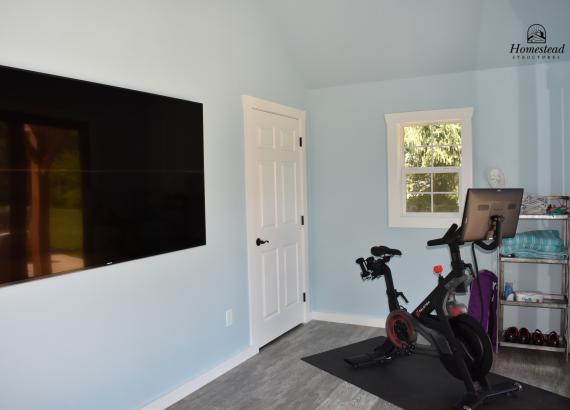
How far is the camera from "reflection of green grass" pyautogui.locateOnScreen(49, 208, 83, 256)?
2426mm

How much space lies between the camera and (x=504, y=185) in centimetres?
429

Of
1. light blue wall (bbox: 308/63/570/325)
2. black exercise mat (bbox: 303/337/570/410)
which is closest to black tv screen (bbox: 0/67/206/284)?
black exercise mat (bbox: 303/337/570/410)

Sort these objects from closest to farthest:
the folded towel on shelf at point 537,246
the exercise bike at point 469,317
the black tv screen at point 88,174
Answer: the black tv screen at point 88,174 < the exercise bike at point 469,317 < the folded towel on shelf at point 537,246

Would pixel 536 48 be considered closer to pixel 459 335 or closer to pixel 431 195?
pixel 431 195

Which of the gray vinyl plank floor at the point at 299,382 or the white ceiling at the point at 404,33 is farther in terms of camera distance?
the white ceiling at the point at 404,33

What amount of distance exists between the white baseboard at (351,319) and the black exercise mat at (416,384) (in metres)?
0.67

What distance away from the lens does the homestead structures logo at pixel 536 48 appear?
3.93 m

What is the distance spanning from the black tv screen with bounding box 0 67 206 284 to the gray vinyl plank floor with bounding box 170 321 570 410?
1.08 m

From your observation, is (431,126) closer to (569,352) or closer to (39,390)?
(569,352)

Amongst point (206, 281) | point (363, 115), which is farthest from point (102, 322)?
point (363, 115)

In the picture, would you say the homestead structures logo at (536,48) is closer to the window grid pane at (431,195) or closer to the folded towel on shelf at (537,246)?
the window grid pane at (431,195)

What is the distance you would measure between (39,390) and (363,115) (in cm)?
367

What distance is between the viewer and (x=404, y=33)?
4.21 metres

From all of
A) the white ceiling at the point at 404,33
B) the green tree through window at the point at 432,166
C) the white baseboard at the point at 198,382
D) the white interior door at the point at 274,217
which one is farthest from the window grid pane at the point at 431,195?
the white baseboard at the point at 198,382
